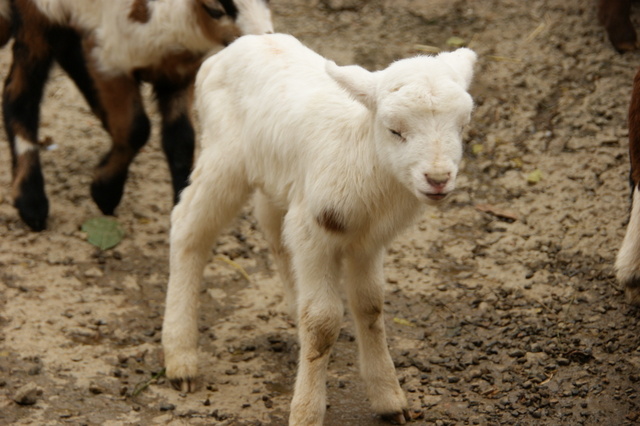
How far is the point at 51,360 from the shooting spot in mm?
5270

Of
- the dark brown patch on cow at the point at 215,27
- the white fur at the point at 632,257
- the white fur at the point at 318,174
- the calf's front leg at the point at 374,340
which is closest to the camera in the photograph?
the white fur at the point at 318,174

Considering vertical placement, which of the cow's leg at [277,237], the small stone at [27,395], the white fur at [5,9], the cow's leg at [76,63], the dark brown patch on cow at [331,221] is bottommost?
the small stone at [27,395]

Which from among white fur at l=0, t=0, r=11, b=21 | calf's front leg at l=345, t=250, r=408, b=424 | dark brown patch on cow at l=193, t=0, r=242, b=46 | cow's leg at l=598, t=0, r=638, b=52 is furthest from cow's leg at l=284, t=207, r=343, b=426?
cow's leg at l=598, t=0, r=638, b=52

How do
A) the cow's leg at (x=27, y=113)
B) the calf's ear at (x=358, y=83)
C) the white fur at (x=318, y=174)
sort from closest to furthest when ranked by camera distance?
the white fur at (x=318, y=174), the calf's ear at (x=358, y=83), the cow's leg at (x=27, y=113)

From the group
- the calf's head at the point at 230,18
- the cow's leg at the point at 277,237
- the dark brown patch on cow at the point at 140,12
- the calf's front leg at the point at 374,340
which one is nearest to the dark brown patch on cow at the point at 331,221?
the calf's front leg at the point at 374,340

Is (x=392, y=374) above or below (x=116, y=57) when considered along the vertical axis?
below

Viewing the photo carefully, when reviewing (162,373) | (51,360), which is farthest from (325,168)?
(51,360)

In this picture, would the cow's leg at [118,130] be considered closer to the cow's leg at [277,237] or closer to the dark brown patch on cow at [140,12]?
the dark brown patch on cow at [140,12]

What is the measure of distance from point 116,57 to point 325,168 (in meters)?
2.45

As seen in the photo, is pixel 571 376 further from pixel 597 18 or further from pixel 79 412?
pixel 597 18

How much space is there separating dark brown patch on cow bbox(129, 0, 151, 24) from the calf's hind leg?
1348 mm

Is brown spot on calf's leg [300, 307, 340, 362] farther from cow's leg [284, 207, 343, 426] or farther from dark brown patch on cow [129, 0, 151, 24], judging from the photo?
dark brown patch on cow [129, 0, 151, 24]

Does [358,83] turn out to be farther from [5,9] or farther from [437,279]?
[5,9]

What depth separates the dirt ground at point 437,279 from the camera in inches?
199
